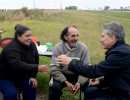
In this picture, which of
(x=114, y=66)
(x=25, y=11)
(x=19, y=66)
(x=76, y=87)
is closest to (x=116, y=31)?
(x=114, y=66)

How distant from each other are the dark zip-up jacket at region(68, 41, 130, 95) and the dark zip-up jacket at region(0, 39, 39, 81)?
3.37 feet

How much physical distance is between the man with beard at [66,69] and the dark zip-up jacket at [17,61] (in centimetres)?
37

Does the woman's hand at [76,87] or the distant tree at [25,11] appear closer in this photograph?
the woman's hand at [76,87]

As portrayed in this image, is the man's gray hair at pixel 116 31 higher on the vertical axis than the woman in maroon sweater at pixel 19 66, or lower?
higher

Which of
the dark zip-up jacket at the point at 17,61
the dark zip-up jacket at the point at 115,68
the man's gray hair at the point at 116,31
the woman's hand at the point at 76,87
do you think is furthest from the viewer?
the woman's hand at the point at 76,87

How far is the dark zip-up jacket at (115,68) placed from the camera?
11.9ft

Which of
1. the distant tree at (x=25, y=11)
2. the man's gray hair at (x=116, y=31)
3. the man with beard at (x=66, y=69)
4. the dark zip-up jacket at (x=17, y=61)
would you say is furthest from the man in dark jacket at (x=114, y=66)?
the distant tree at (x=25, y=11)

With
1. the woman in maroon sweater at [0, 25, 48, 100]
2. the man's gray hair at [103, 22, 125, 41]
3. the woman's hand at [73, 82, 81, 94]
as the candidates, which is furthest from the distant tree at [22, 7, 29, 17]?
the man's gray hair at [103, 22, 125, 41]

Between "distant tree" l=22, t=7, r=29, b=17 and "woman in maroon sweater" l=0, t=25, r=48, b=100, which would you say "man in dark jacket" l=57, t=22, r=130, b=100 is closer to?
"woman in maroon sweater" l=0, t=25, r=48, b=100

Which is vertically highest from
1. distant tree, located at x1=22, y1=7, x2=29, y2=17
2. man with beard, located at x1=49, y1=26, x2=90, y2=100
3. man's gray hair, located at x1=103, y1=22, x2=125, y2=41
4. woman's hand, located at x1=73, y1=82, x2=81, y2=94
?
man's gray hair, located at x1=103, y1=22, x2=125, y2=41

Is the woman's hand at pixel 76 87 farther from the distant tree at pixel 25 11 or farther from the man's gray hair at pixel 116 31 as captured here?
the distant tree at pixel 25 11

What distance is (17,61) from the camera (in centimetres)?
452

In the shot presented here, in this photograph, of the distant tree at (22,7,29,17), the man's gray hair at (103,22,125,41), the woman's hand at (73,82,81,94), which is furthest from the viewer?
the distant tree at (22,7,29,17)

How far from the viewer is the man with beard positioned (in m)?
4.80
